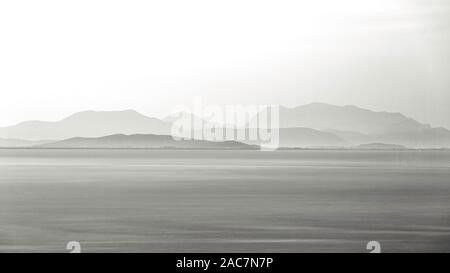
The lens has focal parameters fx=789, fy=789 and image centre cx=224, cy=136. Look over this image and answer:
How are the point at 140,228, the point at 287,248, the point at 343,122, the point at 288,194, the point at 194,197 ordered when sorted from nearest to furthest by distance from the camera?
the point at 287,248, the point at 140,228, the point at 194,197, the point at 288,194, the point at 343,122

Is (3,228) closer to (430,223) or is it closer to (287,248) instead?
(287,248)

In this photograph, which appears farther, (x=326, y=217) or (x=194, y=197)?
(x=194, y=197)

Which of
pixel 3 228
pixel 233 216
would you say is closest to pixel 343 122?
pixel 233 216

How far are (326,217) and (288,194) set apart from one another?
939 cm

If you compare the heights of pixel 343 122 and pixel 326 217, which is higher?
pixel 343 122
